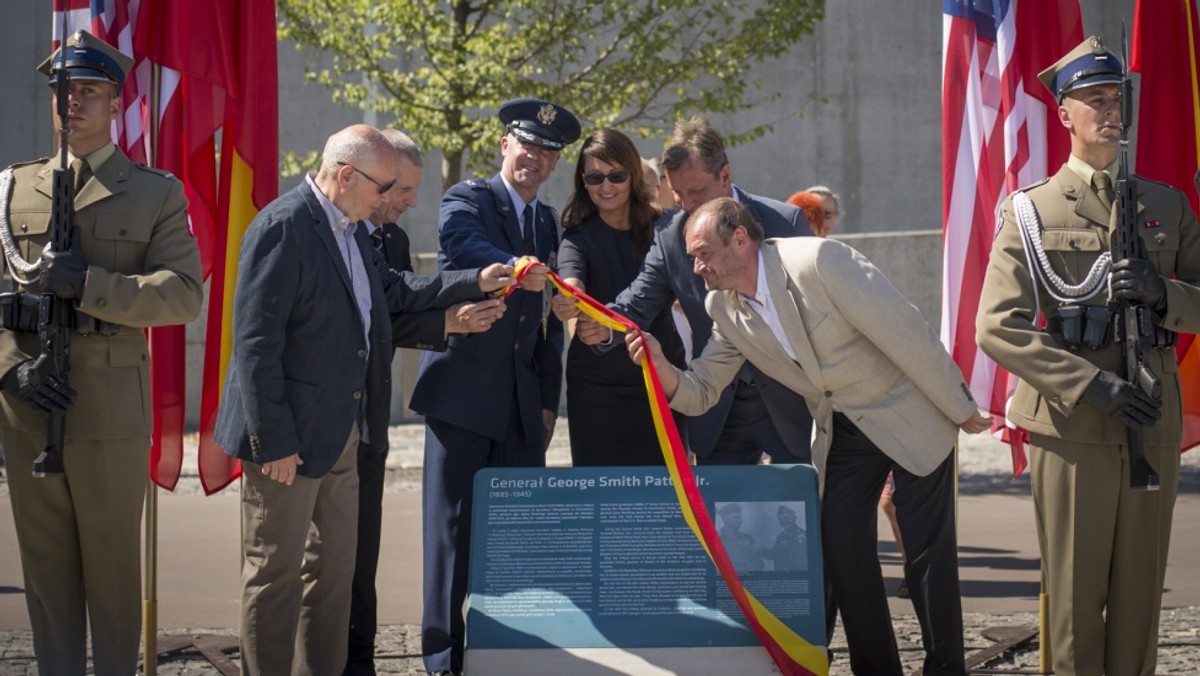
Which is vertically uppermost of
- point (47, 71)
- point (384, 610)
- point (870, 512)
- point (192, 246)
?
point (47, 71)

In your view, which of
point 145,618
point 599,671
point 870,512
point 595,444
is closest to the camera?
point 599,671

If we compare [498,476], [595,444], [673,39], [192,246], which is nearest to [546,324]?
[595,444]

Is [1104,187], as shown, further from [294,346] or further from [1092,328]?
[294,346]

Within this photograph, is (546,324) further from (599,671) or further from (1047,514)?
(1047,514)

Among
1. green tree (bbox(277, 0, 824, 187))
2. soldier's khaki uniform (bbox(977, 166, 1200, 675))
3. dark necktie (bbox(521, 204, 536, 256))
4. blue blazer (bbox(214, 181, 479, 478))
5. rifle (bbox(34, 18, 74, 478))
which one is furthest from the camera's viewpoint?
green tree (bbox(277, 0, 824, 187))

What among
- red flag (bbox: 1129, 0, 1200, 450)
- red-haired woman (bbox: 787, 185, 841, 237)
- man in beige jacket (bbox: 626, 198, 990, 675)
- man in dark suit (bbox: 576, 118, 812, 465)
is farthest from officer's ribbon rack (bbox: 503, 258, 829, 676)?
red-haired woman (bbox: 787, 185, 841, 237)

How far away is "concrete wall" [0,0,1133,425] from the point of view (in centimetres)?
2127

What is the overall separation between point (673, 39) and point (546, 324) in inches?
343

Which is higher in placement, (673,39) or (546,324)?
(673,39)

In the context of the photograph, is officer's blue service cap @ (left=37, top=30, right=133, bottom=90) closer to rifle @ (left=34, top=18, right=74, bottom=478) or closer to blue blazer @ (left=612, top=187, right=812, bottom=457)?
rifle @ (left=34, top=18, right=74, bottom=478)

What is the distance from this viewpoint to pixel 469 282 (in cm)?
559

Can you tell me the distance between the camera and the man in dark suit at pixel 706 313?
235 inches

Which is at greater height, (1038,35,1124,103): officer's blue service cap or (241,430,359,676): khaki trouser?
(1038,35,1124,103): officer's blue service cap

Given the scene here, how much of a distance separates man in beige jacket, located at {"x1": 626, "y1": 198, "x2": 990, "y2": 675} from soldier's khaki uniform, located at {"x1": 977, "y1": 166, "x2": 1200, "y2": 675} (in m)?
0.28
